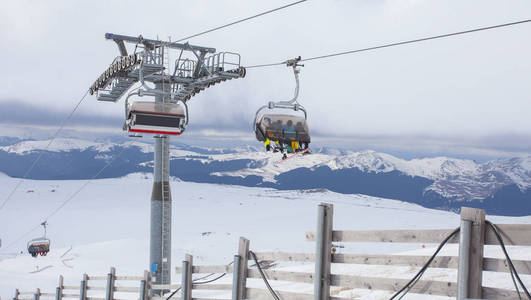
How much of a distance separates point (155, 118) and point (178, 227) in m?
75.2

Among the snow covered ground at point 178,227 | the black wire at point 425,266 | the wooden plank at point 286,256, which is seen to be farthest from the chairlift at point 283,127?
the black wire at point 425,266

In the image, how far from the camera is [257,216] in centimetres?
10431

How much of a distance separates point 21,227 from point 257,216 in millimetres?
46330

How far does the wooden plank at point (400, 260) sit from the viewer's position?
577 centimetres

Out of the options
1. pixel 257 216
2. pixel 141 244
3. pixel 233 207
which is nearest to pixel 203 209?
pixel 233 207

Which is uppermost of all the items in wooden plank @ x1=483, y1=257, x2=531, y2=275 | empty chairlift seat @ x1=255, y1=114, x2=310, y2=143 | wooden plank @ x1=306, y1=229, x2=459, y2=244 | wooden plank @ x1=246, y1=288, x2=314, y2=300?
empty chairlift seat @ x1=255, y1=114, x2=310, y2=143

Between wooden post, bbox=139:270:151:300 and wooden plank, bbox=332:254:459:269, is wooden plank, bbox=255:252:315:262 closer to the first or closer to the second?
wooden plank, bbox=332:254:459:269

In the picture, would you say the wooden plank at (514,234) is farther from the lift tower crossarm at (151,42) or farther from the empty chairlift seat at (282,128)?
the lift tower crossarm at (151,42)

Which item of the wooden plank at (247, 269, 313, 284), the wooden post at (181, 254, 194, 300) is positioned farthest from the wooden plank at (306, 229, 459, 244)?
the wooden post at (181, 254, 194, 300)

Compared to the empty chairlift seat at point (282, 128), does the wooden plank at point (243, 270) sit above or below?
below

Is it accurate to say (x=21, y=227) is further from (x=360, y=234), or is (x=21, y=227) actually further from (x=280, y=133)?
(x=360, y=234)

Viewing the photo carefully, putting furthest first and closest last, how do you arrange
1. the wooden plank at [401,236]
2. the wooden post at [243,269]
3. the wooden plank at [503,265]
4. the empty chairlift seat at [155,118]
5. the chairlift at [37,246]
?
the chairlift at [37,246], the empty chairlift seat at [155,118], the wooden post at [243,269], the wooden plank at [401,236], the wooden plank at [503,265]

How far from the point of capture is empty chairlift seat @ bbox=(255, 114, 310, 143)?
13.5 m

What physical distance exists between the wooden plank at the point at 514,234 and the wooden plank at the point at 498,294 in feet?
1.69
